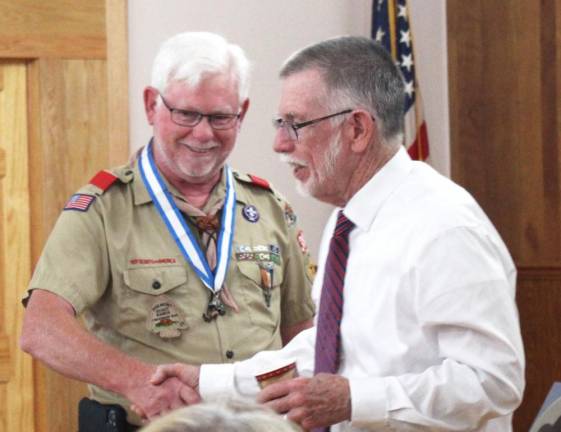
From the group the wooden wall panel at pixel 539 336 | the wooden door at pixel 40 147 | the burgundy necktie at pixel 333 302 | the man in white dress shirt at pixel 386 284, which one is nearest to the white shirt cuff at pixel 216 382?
the man in white dress shirt at pixel 386 284

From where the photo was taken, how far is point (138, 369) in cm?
273

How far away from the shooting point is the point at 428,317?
2168mm

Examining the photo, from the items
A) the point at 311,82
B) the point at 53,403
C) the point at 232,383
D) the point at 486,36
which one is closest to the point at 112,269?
the point at 232,383

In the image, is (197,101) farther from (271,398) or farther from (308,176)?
(271,398)

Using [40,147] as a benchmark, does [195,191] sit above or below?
below

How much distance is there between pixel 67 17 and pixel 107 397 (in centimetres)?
214

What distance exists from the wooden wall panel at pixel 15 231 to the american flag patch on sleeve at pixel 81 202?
1741 millimetres

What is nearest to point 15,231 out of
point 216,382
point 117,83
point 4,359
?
point 4,359

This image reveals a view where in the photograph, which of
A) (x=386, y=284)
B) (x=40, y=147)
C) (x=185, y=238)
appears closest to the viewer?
(x=386, y=284)

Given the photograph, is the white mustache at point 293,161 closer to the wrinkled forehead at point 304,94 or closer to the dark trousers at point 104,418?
the wrinkled forehead at point 304,94

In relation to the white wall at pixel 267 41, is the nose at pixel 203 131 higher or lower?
lower

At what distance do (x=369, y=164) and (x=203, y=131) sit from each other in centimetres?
68

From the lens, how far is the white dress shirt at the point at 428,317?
2143mm

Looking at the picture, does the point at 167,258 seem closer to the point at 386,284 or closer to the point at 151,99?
the point at 151,99
